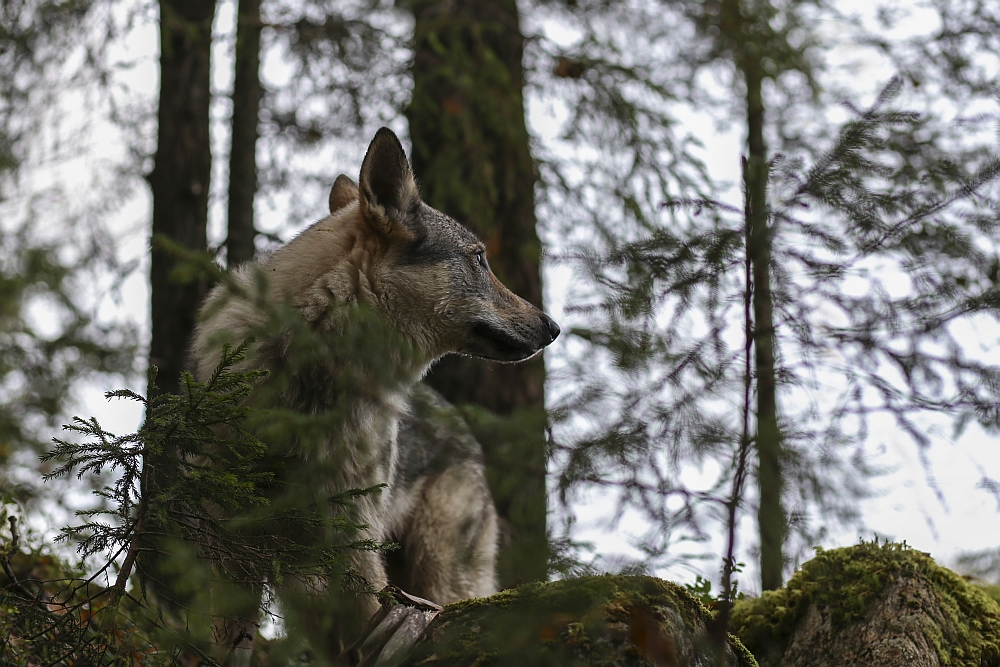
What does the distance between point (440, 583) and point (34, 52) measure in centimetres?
621

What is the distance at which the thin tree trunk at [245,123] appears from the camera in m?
7.54

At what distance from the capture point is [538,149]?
798 centimetres

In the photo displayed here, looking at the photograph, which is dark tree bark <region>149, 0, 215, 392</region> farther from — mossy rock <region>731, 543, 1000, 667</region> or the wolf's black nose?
mossy rock <region>731, 543, 1000, 667</region>

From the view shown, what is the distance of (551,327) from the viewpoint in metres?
5.00

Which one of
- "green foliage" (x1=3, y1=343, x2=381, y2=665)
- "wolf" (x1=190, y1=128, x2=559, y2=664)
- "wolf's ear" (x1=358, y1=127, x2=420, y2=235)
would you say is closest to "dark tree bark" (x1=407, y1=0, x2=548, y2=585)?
"wolf" (x1=190, y1=128, x2=559, y2=664)

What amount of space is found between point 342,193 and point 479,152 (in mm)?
1942

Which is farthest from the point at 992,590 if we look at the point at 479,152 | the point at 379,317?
the point at 479,152

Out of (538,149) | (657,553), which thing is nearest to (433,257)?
(657,553)

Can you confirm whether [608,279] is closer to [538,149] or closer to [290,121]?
[538,149]

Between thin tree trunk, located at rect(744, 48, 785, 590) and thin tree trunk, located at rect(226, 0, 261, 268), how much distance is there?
5.46 m

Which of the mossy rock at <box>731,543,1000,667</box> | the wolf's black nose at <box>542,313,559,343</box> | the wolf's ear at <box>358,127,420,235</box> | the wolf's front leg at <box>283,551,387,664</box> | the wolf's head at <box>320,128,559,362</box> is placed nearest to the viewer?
the wolf's front leg at <box>283,551,387,664</box>

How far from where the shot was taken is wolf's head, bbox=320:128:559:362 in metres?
4.60

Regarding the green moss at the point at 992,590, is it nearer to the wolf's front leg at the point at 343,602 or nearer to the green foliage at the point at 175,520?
the wolf's front leg at the point at 343,602

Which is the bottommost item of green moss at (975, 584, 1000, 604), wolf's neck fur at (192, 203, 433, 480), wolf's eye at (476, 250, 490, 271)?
green moss at (975, 584, 1000, 604)
